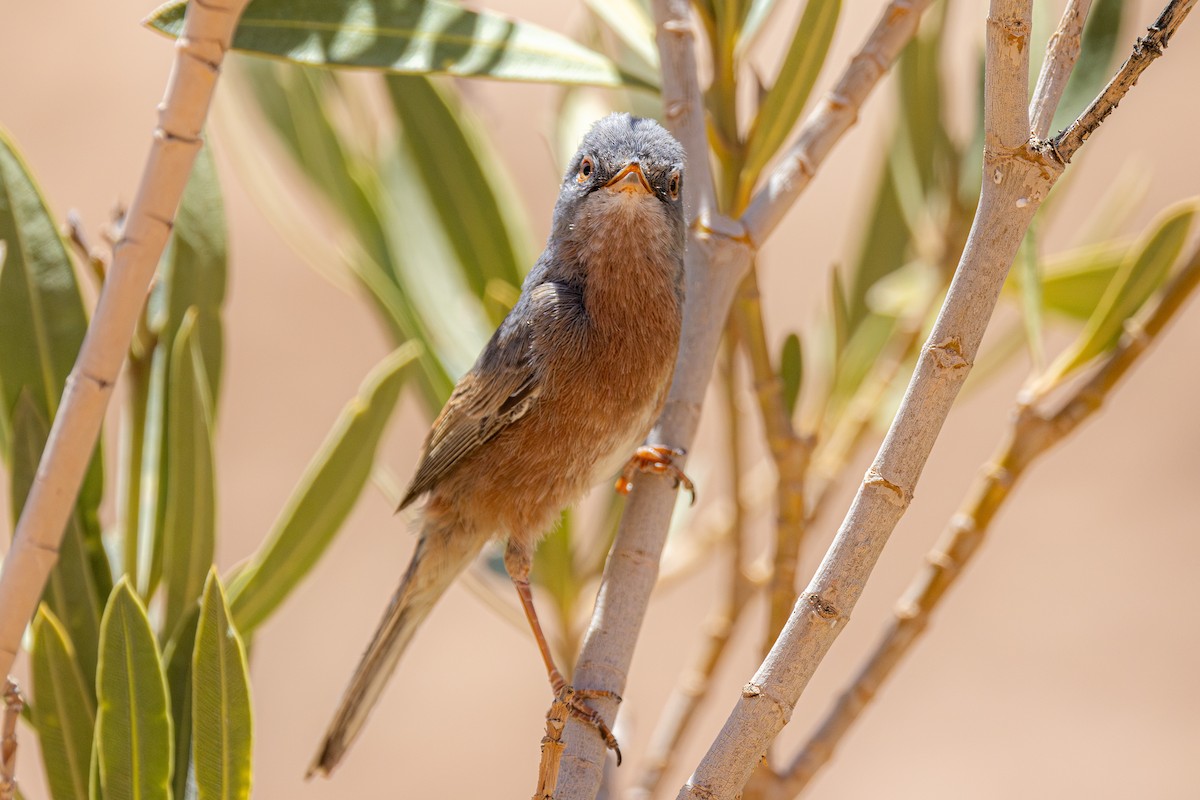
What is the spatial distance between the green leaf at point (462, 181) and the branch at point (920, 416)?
1907 mm

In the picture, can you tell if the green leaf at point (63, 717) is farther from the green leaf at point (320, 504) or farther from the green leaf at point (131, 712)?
the green leaf at point (320, 504)

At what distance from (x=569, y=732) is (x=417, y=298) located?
163 cm

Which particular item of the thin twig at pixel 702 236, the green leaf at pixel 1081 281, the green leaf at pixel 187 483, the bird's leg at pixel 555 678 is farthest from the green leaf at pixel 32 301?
the green leaf at pixel 1081 281

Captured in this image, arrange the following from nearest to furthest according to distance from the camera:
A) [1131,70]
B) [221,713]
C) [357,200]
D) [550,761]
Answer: [1131,70] < [550,761] < [221,713] < [357,200]

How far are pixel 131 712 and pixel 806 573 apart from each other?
17.0 feet

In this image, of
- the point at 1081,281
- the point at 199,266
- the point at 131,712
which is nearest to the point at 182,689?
the point at 131,712

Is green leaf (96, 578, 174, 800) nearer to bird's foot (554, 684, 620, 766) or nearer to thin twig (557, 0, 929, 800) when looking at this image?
bird's foot (554, 684, 620, 766)

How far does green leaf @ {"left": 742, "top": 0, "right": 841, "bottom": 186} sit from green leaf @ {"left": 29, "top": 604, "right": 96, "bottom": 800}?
175 centimetres

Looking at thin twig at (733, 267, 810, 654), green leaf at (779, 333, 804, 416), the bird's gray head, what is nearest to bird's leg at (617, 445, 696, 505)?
thin twig at (733, 267, 810, 654)

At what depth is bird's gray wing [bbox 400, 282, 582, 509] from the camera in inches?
105

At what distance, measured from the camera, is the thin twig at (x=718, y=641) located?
3.01 meters

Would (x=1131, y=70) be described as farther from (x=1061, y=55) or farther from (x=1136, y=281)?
(x=1136, y=281)

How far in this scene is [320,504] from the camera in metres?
2.45

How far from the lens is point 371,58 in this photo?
2363mm
